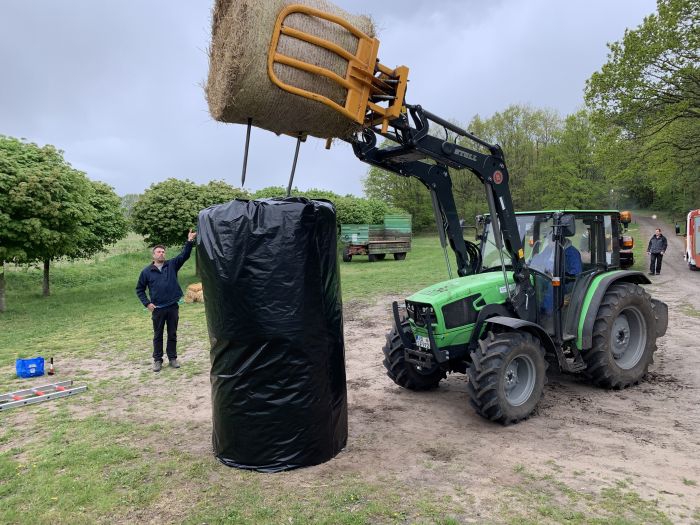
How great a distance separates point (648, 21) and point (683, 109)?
3234 mm

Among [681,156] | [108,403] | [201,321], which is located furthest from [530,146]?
[108,403]

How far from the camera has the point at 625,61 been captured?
17.6 meters

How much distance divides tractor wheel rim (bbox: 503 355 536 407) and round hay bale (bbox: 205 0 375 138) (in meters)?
2.99

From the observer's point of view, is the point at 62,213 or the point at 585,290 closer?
the point at 585,290

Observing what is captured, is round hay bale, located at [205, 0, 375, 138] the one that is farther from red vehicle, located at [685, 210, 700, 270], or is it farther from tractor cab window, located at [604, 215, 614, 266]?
red vehicle, located at [685, 210, 700, 270]

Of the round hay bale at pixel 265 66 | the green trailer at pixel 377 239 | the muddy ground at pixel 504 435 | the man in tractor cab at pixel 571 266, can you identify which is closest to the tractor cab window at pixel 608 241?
the man in tractor cab at pixel 571 266

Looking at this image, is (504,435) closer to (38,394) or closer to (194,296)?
(38,394)

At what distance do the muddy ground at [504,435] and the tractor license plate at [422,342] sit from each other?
0.74 meters

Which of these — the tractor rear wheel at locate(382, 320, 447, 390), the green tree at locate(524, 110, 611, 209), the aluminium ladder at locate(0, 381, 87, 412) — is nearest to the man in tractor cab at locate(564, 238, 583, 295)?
the tractor rear wheel at locate(382, 320, 447, 390)

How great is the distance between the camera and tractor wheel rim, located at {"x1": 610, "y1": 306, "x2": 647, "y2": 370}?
6.25 meters

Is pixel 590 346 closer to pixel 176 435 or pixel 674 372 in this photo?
pixel 674 372

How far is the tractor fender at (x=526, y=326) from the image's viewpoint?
5.05 m

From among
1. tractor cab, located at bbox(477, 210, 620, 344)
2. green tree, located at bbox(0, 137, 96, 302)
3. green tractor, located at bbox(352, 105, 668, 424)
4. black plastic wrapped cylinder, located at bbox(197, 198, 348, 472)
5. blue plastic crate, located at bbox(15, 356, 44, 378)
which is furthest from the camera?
green tree, located at bbox(0, 137, 96, 302)

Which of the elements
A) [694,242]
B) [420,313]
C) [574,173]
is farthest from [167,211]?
[574,173]
